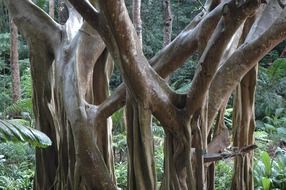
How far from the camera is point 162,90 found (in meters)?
3.12

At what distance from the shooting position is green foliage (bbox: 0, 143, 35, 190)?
512cm

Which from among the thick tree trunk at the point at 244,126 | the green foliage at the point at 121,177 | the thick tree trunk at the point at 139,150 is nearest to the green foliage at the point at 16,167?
the green foliage at the point at 121,177

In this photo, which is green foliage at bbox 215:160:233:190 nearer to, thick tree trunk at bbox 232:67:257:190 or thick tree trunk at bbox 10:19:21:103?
thick tree trunk at bbox 232:67:257:190

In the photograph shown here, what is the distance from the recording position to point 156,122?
7109 mm

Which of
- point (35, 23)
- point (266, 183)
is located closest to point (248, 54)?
point (35, 23)

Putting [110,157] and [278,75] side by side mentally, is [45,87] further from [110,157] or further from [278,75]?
[278,75]

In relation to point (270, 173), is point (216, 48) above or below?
above

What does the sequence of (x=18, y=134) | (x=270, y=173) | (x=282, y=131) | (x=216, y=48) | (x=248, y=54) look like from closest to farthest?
(x=18, y=134)
(x=216, y=48)
(x=248, y=54)
(x=270, y=173)
(x=282, y=131)

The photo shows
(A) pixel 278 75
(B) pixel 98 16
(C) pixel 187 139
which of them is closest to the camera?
(B) pixel 98 16

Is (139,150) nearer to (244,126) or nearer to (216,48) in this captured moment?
(216,48)

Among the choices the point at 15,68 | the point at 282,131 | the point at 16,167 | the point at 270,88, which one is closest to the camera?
the point at 16,167

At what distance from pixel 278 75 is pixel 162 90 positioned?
6855 mm

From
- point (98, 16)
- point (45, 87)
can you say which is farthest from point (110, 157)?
point (98, 16)

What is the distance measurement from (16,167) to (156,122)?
222 centimetres
